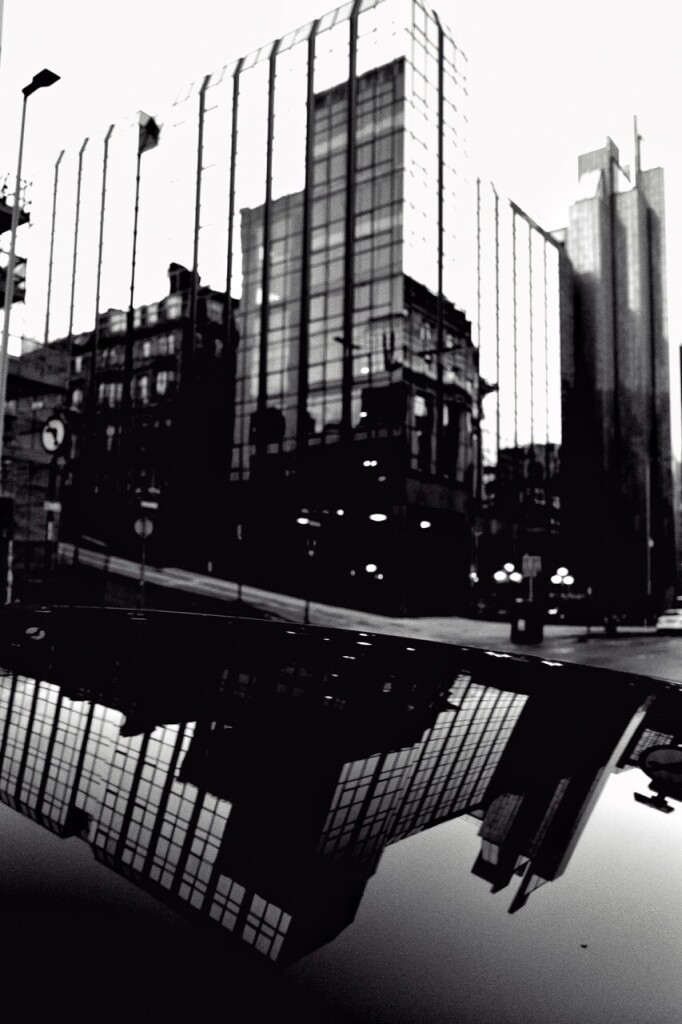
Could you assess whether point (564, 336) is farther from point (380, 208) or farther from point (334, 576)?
point (334, 576)

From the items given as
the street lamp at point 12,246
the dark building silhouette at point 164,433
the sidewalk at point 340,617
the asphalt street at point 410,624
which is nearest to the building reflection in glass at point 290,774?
the asphalt street at point 410,624

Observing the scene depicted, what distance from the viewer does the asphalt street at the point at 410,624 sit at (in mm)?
24586

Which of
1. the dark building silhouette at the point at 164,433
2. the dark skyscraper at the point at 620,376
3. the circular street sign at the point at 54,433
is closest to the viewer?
the circular street sign at the point at 54,433

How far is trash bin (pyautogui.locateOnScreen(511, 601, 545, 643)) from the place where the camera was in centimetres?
2767

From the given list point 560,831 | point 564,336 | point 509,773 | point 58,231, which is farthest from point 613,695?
point 564,336

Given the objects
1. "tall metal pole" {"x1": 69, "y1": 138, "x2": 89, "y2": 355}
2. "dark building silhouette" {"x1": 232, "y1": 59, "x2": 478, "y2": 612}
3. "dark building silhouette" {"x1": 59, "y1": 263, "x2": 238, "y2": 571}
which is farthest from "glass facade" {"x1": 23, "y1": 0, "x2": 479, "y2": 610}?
"tall metal pole" {"x1": 69, "y1": 138, "x2": 89, "y2": 355}

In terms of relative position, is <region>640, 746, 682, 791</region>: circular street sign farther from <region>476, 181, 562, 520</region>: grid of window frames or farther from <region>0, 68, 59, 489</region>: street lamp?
<region>476, 181, 562, 520</region>: grid of window frames

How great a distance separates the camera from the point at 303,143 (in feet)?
150

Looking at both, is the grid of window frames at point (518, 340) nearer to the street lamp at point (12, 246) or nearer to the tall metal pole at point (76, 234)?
the tall metal pole at point (76, 234)

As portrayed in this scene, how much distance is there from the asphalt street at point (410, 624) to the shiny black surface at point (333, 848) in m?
19.8

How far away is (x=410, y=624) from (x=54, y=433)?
813 inches

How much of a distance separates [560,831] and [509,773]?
321 millimetres

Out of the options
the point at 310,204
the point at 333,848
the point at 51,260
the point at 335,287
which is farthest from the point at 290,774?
the point at 51,260

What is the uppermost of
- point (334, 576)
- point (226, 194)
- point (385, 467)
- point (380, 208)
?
point (226, 194)
